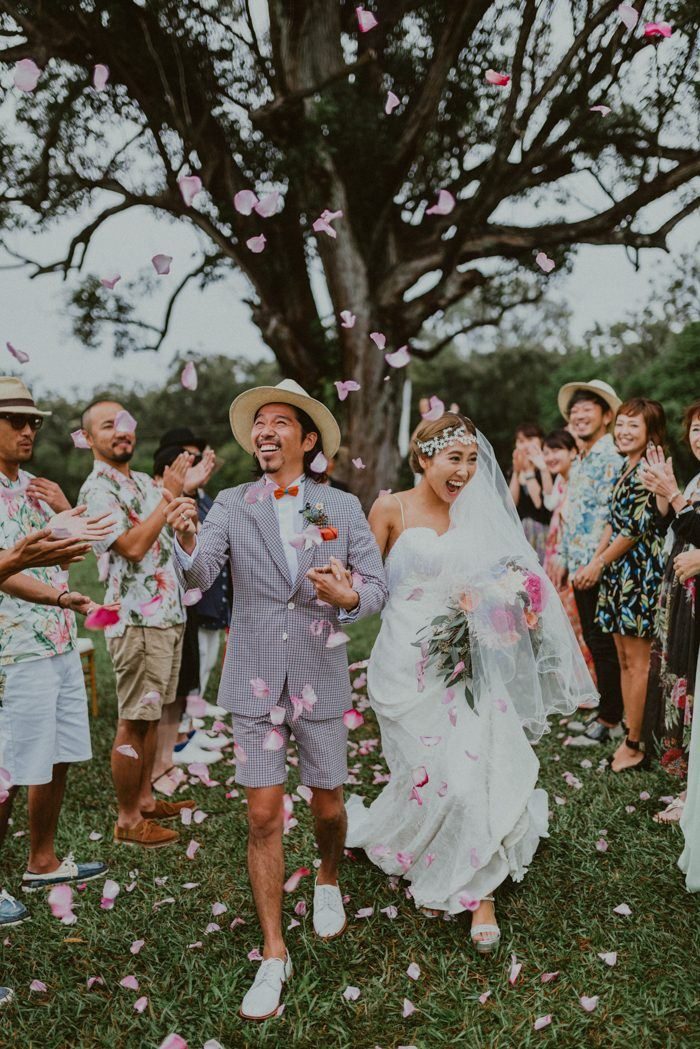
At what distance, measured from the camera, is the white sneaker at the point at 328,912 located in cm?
354

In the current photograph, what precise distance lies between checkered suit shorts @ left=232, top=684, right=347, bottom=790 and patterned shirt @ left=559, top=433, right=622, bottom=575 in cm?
325

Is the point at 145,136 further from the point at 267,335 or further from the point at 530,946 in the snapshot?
the point at 530,946

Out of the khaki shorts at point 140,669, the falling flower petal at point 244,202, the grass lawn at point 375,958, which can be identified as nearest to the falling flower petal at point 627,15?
the falling flower petal at point 244,202

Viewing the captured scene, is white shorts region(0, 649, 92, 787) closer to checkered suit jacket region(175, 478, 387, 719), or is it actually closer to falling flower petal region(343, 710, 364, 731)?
checkered suit jacket region(175, 478, 387, 719)

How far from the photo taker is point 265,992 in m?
3.07

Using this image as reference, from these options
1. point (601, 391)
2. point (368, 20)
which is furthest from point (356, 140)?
point (601, 391)

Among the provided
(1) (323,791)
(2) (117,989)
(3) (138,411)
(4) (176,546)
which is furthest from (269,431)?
(3) (138,411)

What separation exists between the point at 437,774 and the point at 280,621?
105 centimetres

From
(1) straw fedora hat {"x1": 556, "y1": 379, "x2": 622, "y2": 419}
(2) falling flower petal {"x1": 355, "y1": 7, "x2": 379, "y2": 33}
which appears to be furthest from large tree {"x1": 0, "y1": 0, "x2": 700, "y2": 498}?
(1) straw fedora hat {"x1": 556, "y1": 379, "x2": 622, "y2": 419}

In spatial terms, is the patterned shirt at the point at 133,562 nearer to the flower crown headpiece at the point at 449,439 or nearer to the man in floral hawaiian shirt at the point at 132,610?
the man in floral hawaiian shirt at the point at 132,610

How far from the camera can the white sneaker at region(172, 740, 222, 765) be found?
19.5ft

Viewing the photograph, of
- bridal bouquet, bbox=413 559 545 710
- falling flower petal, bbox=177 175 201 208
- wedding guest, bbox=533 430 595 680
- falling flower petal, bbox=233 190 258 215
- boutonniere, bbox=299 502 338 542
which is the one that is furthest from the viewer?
falling flower petal, bbox=233 190 258 215

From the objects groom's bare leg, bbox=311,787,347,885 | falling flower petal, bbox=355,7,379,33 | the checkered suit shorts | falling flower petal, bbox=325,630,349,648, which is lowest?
groom's bare leg, bbox=311,787,347,885

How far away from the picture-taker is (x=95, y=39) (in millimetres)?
10109
